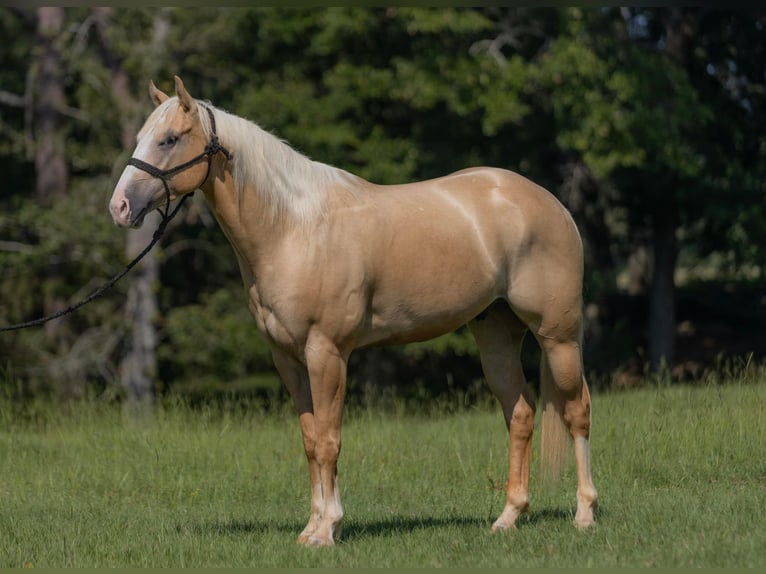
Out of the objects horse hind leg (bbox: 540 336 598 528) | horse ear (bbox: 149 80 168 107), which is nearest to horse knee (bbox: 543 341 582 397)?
horse hind leg (bbox: 540 336 598 528)

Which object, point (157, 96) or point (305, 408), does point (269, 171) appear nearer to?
point (157, 96)

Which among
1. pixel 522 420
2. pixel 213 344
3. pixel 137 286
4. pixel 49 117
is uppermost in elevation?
pixel 49 117

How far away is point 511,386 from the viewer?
Result: 271 inches

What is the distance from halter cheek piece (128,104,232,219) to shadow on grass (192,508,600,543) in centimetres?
199

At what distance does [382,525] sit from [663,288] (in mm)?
12739

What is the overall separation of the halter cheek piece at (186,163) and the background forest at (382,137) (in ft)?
34.7

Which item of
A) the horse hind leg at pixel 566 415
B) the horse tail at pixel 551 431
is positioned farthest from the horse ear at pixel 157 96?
the horse tail at pixel 551 431

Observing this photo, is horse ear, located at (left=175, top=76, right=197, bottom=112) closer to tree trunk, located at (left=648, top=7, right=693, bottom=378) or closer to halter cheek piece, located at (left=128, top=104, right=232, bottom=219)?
→ halter cheek piece, located at (left=128, top=104, right=232, bottom=219)

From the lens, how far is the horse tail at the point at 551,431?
22.6 ft

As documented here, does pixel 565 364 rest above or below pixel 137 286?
above

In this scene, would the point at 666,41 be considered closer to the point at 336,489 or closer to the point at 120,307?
the point at 120,307

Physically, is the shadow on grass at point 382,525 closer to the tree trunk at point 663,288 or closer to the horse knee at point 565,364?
the horse knee at point 565,364

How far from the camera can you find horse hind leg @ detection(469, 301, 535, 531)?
22.2 ft

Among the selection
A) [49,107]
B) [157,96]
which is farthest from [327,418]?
[49,107]
